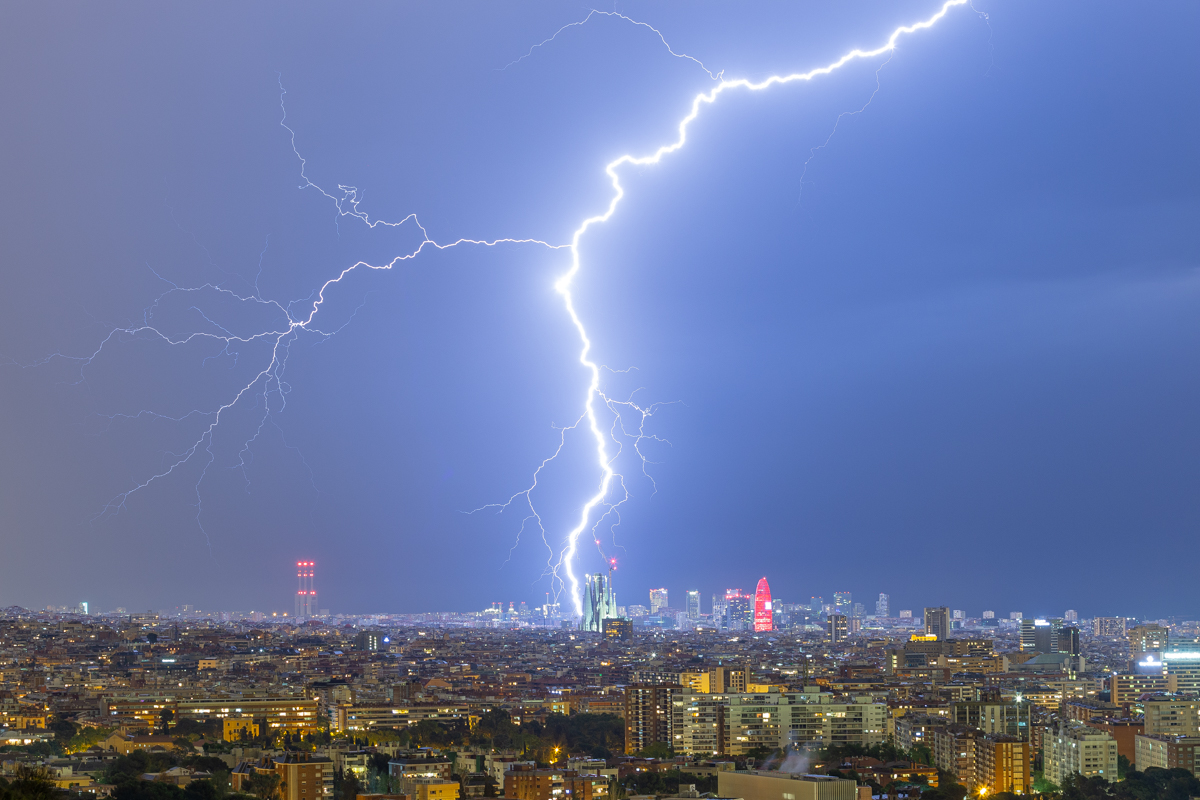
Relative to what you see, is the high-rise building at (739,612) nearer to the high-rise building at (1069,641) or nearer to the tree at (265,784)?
the high-rise building at (1069,641)

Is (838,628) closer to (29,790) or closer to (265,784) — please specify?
(265,784)

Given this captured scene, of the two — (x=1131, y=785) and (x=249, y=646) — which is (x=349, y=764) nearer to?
(x=1131, y=785)

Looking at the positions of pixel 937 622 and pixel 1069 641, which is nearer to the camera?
pixel 1069 641

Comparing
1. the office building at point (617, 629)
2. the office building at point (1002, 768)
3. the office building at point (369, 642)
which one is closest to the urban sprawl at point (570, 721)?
the office building at point (1002, 768)

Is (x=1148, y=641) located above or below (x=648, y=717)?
above

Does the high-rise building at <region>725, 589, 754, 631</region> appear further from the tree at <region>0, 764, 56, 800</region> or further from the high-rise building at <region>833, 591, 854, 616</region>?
the tree at <region>0, 764, 56, 800</region>

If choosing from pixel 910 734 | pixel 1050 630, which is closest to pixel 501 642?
pixel 1050 630

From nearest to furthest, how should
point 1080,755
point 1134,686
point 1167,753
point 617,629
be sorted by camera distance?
1. point 1080,755
2. point 1167,753
3. point 1134,686
4. point 617,629

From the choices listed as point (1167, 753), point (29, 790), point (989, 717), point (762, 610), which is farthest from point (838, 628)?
point (29, 790)

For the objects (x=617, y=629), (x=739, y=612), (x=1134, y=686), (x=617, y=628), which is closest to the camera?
(x=1134, y=686)
